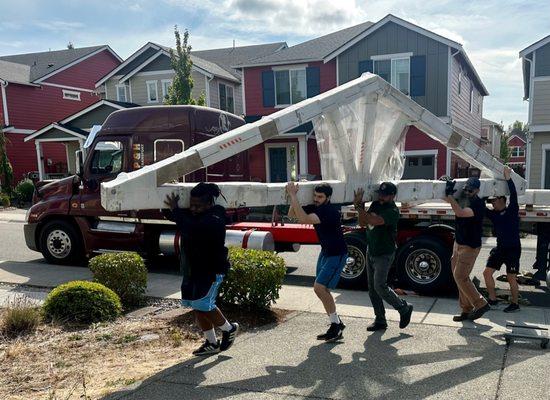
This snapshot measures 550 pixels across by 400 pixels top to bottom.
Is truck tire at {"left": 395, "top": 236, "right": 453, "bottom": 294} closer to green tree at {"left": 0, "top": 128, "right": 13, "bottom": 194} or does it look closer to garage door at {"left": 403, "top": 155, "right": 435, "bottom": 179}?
garage door at {"left": 403, "top": 155, "right": 435, "bottom": 179}

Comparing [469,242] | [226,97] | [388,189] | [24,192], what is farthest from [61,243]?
[226,97]

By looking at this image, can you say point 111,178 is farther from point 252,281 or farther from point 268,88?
point 268,88

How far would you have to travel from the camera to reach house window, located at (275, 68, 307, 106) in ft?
71.5

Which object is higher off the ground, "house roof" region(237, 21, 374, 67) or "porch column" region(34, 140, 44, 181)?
"house roof" region(237, 21, 374, 67)

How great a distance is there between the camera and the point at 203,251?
4.55 meters

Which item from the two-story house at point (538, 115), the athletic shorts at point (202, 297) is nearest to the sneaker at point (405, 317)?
the athletic shorts at point (202, 297)

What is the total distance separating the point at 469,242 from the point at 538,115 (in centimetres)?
1483

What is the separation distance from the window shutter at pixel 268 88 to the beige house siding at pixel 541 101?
10.4 metres

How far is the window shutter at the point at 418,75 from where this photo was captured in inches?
771

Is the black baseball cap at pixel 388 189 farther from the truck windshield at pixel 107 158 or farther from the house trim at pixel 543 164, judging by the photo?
the house trim at pixel 543 164

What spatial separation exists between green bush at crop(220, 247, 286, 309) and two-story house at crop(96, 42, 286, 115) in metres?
18.6

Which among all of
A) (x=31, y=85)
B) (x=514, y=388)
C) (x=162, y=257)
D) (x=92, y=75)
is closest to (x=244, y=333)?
(x=514, y=388)

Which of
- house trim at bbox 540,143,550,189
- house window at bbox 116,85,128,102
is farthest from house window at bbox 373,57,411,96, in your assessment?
house window at bbox 116,85,128,102

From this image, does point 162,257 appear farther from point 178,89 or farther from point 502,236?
point 178,89
